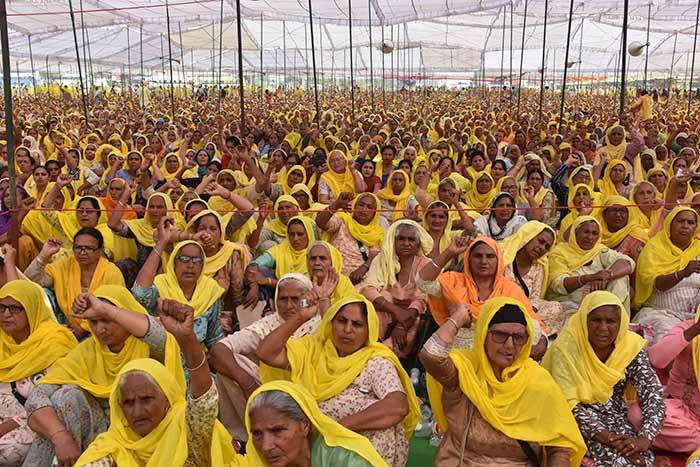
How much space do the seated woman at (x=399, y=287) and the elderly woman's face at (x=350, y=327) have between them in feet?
4.57

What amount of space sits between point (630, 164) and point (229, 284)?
6330 millimetres

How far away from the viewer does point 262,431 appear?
6.71 ft

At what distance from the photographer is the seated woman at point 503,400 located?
2504mm

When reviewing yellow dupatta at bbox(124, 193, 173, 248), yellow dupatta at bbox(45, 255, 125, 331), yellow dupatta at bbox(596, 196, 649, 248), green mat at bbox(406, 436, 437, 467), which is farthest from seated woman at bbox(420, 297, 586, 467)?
yellow dupatta at bbox(124, 193, 173, 248)

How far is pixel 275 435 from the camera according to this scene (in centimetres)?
204

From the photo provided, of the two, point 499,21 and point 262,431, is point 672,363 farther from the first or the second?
point 499,21

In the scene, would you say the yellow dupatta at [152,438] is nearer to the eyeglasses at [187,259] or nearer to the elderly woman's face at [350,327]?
the elderly woman's face at [350,327]

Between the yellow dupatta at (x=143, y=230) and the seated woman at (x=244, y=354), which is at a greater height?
the yellow dupatta at (x=143, y=230)

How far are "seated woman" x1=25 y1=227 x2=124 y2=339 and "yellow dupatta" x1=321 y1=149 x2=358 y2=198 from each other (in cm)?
343

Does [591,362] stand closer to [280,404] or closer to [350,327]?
[350,327]

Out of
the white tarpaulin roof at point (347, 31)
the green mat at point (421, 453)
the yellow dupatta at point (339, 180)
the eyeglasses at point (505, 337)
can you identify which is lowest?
the green mat at point (421, 453)

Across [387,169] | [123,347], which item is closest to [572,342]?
[123,347]

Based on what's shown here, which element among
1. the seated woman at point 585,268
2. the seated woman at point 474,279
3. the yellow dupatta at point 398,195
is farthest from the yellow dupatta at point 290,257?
the yellow dupatta at point 398,195

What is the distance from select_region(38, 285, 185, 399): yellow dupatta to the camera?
111 inches
